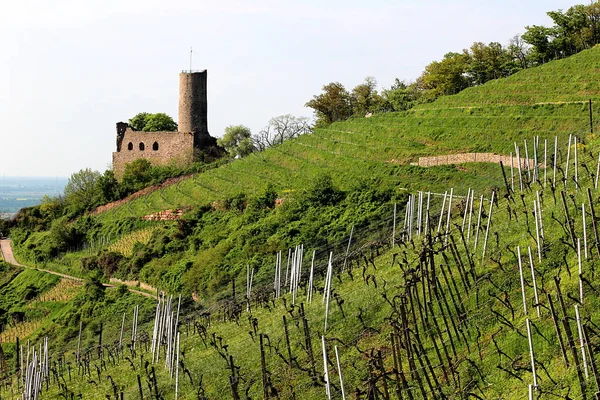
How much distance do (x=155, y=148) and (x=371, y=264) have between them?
1655 inches

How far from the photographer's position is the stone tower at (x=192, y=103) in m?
60.3

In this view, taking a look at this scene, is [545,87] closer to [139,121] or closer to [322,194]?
[322,194]

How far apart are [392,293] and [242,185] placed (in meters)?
27.2

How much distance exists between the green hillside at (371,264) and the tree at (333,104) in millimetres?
11234

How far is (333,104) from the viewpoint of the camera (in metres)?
56.9

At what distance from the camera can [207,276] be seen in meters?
29.5

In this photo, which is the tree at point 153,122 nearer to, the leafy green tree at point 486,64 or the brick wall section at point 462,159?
the leafy green tree at point 486,64

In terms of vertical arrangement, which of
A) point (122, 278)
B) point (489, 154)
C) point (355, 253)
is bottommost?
point (122, 278)

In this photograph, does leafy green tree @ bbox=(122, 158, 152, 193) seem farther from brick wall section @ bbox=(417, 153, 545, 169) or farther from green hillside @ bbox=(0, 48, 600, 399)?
brick wall section @ bbox=(417, 153, 545, 169)

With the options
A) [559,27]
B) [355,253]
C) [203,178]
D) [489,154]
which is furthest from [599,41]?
[355,253]

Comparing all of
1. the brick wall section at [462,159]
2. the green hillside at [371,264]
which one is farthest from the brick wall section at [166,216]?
the brick wall section at [462,159]

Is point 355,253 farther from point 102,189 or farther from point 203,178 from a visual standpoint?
point 102,189

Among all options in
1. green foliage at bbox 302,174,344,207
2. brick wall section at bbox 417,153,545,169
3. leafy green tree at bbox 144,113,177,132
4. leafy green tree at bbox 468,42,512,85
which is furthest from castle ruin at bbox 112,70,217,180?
brick wall section at bbox 417,153,545,169

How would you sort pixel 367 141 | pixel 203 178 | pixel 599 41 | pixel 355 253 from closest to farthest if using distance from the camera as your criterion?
pixel 355 253, pixel 367 141, pixel 203 178, pixel 599 41
